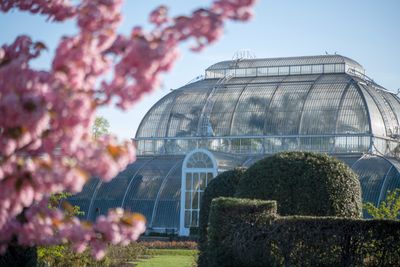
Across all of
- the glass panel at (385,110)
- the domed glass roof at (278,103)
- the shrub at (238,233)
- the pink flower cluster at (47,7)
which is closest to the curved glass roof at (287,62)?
the domed glass roof at (278,103)

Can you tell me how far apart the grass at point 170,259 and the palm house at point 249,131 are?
1046 centimetres

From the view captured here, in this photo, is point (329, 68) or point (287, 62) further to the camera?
point (287, 62)

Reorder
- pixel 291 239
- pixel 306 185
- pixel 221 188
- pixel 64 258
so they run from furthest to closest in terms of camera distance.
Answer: pixel 221 188 → pixel 64 258 → pixel 306 185 → pixel 291 239

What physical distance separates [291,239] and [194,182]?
2392 cm

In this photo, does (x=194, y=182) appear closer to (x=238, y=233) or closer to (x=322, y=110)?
(x=322, y=110)

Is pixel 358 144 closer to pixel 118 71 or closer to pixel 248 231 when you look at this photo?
pixel 248 231

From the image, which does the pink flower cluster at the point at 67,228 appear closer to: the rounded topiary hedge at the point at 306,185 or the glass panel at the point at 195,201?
the rounded topiary hedge at the point at 306,185

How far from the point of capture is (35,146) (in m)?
5.66

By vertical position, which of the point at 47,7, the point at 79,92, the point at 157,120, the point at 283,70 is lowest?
the point at 79,92

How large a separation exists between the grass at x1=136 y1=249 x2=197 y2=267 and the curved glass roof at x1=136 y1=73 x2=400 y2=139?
15987 millimetres

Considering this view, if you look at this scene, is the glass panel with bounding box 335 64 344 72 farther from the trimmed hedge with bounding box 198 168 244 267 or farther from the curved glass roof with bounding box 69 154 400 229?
the trimmed hedge with bounding box 198 168 244 267

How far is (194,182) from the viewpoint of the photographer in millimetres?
40469

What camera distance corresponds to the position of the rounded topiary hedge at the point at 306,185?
18.4 meters

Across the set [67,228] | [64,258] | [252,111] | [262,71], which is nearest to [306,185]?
[64,258]
